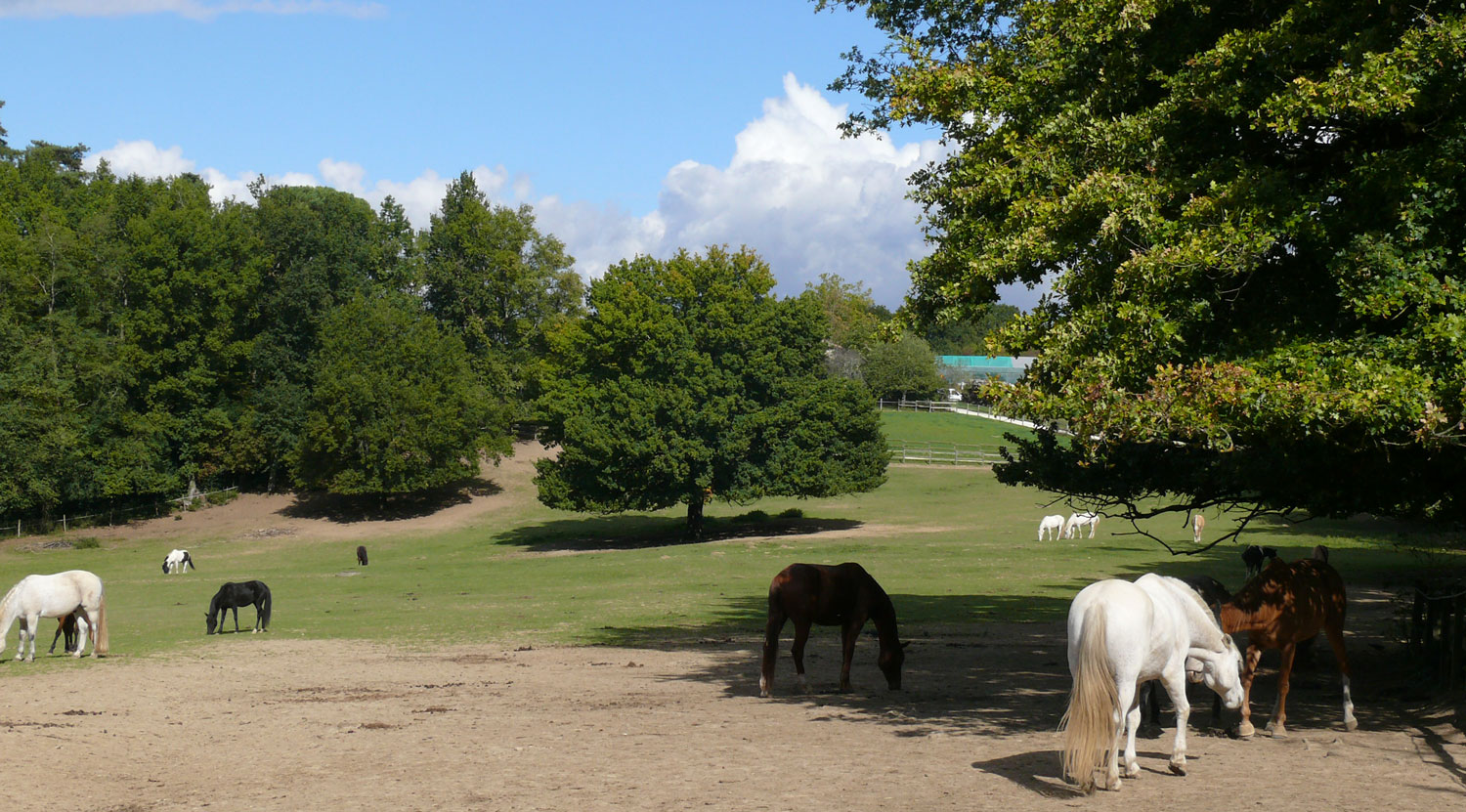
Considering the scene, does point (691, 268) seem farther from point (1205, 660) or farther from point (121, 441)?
point (1205, 660)

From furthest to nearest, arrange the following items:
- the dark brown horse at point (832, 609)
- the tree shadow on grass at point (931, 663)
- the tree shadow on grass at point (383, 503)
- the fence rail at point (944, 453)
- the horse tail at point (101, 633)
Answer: the fence rail at point (944, 453)
the tree shadow on grass at point (383, 503)
the horse tail at point (101, 633)
the dark brown horse at point (832, 609)
the tree shadow on grass at point (931, 663)

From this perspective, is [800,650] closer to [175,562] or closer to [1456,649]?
[1456,649]

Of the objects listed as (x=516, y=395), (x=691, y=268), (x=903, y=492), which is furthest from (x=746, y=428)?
(x=516, y=395)

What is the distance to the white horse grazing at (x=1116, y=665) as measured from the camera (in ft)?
30.2

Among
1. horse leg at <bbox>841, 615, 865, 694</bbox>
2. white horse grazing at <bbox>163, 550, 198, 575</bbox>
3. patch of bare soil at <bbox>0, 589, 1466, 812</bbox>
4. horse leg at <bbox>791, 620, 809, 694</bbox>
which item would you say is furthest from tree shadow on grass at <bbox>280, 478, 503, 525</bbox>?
horse leg at <bbox>841, 615, 865, 694</bbox>

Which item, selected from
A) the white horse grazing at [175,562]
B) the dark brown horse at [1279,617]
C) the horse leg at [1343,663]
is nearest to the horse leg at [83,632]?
the dark brown horse at [1279,617]

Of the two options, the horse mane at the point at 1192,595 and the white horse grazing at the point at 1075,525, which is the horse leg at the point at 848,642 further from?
the white horse grazing at the point at 1075,525

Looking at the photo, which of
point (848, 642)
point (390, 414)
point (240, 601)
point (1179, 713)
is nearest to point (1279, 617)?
point (1179, 713)

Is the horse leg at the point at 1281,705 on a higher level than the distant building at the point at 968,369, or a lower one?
lower

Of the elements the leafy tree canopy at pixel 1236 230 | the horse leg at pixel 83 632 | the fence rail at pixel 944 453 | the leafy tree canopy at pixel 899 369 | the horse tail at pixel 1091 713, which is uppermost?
the leafy tree canopy at pixel 899 369

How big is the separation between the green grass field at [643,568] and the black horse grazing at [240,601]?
0.56 metres

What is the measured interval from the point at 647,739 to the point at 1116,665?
16.6 ft

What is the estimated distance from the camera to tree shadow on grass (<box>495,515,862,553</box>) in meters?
53.4

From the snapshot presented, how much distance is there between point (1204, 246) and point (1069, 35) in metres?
3.54
